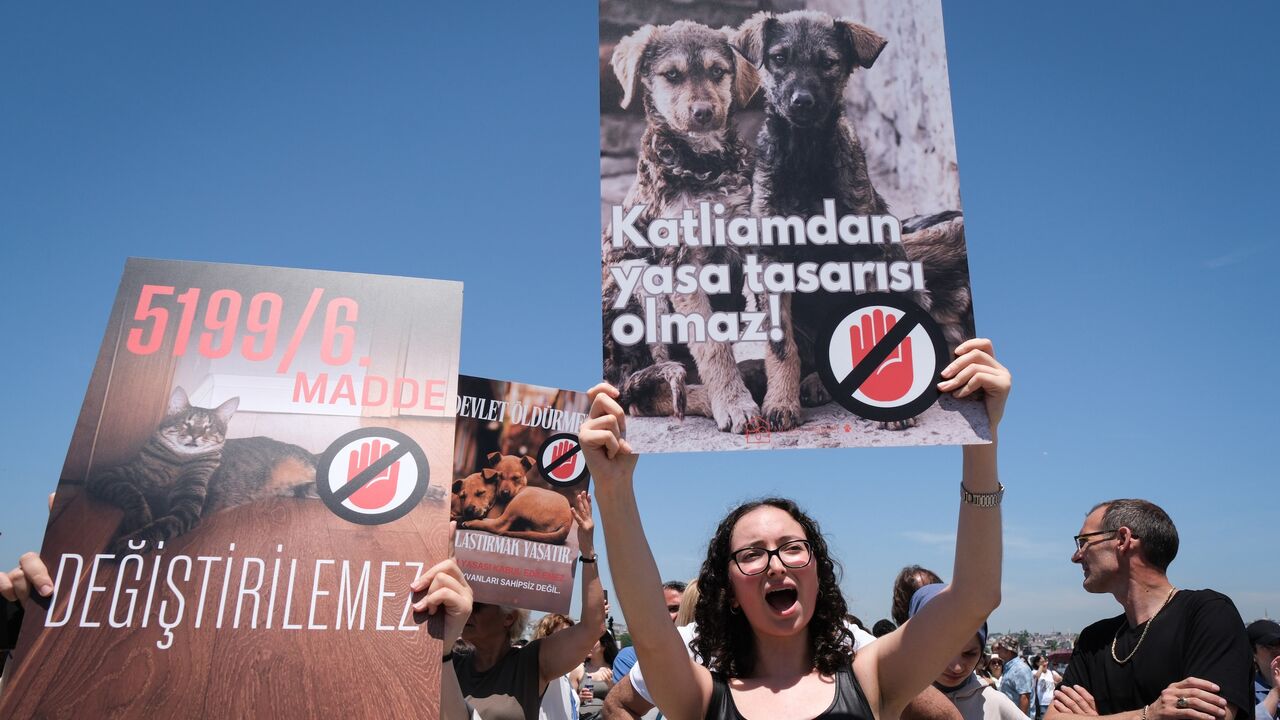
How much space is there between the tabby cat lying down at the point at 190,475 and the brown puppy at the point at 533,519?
1.38m

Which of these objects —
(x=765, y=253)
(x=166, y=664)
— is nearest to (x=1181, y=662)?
(x=765, y=253)

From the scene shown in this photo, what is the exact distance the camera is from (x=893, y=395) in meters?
2.12

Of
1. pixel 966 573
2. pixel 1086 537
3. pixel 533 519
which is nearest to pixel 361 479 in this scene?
pixel 533 519

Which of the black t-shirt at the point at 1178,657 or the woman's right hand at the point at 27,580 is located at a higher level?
the woman's right hand at the point at 27,580

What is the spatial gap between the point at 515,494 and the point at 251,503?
151 centimetres

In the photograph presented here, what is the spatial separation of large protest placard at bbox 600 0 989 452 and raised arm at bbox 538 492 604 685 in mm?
1753

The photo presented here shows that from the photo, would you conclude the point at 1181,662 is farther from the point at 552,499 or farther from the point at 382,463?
the point at 382,463

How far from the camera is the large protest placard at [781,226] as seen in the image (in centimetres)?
212

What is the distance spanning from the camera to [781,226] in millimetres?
2232

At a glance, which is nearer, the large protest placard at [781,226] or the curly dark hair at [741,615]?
the large protest placard at [781,226]

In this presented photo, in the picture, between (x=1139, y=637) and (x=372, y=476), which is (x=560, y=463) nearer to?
(x=372, y=476)

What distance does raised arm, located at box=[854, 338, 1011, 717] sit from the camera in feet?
6.88

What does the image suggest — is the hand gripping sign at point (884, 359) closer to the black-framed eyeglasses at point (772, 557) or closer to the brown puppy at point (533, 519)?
the black-framed eyeglasses at point (772, 557)

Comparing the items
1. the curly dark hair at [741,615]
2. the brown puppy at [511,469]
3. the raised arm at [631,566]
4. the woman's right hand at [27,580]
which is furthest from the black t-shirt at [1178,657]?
the woman's right hand at [27,580]
